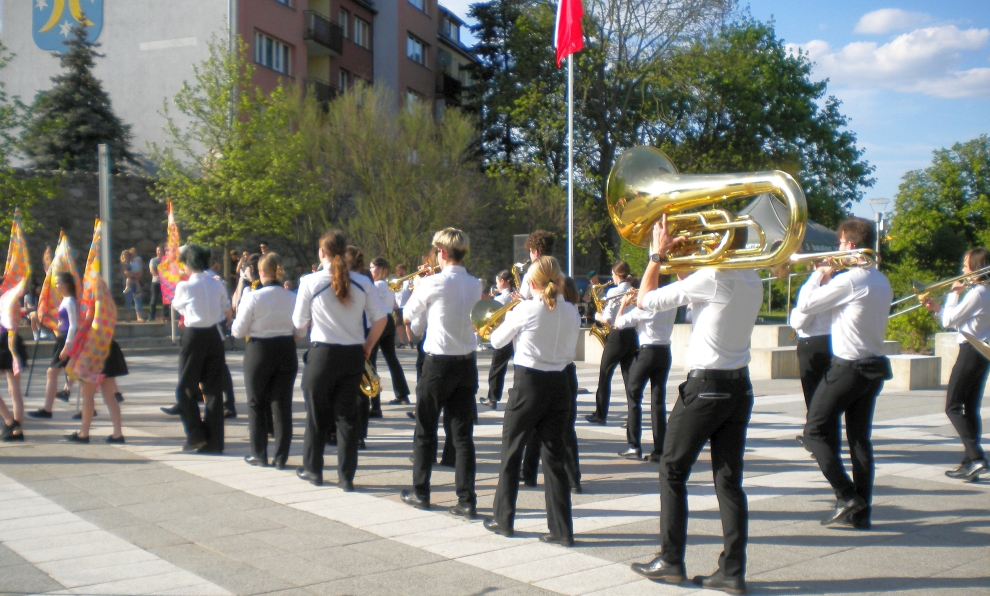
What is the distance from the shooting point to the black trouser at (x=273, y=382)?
720cm

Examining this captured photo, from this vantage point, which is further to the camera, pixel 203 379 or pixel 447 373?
pixel 203 379

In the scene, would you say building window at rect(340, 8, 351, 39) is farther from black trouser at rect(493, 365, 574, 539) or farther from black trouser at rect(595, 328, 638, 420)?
black trouser at rect(493, 365, 574, 539)

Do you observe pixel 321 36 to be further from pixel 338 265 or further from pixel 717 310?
pixel 717 310

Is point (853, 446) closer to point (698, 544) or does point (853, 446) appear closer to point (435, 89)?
point (698, 544)

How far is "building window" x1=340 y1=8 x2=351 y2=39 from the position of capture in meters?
36.2

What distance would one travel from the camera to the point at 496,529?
5.44 metres

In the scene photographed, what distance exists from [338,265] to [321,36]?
93.4 feet

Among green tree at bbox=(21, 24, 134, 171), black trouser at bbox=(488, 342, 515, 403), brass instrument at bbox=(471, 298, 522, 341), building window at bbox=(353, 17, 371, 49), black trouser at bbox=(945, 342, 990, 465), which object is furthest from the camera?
building window at bbox=(353, 17, 371, 49)

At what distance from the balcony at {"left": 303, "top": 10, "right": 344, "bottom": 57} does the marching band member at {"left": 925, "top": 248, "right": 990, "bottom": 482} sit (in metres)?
28.8

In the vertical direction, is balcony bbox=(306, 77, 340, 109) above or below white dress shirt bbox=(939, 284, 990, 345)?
above

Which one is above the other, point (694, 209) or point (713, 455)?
point (694, 209)

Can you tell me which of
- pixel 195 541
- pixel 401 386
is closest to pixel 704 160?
pixel 401 386

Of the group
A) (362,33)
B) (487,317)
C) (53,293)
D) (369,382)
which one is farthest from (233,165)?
(487,317)

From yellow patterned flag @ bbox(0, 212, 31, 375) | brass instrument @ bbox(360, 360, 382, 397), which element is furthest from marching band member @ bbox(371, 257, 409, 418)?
yellow patterned flag @ bbox(0, 212, 31, 375)
